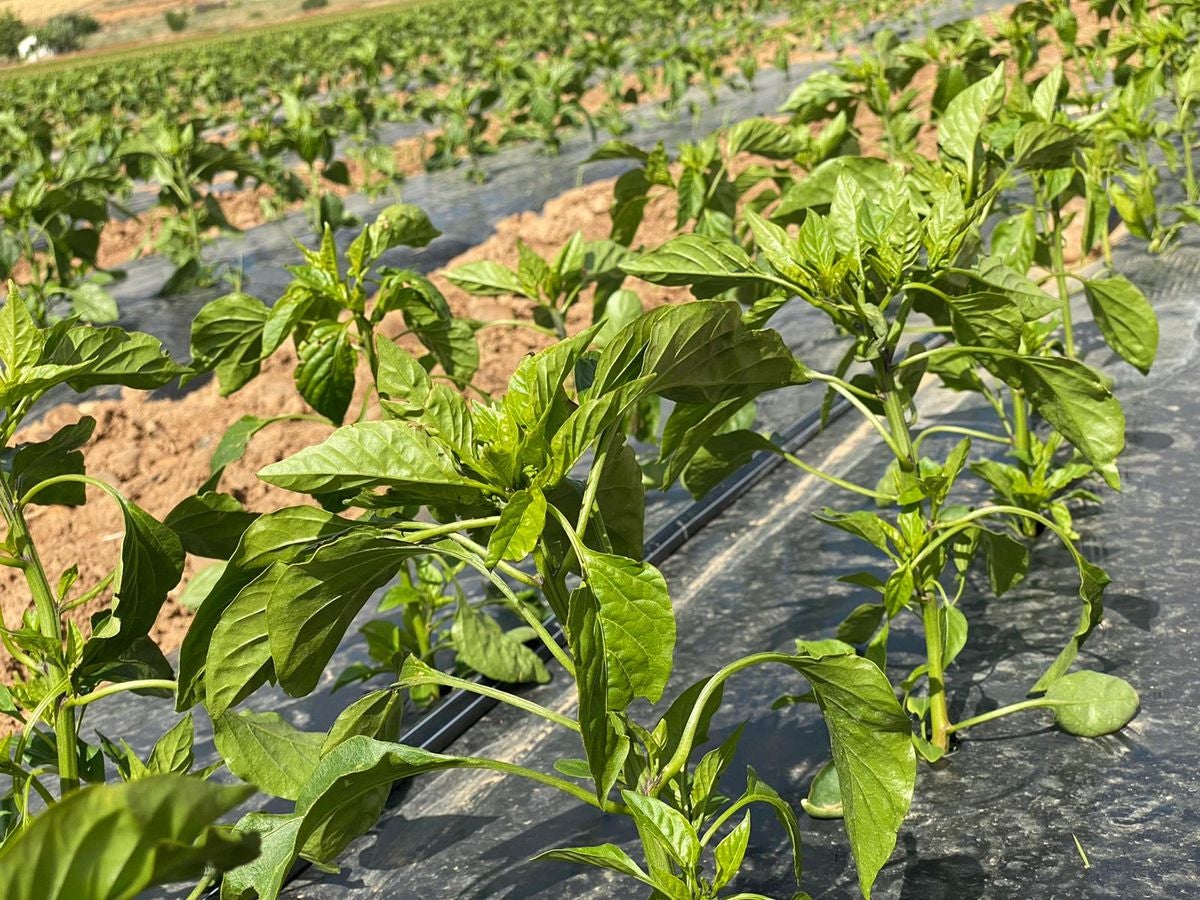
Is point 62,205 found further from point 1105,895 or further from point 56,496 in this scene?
point 1105,895

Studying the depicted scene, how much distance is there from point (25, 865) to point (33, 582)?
0.87 metres

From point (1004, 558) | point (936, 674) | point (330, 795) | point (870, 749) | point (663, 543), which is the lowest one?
point (663, 543)

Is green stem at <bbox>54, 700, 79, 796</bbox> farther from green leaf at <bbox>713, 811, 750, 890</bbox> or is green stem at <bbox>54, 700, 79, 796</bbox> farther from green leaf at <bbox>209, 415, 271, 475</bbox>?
green leaf at <bbox>713, 811, 750, 890</bbox>

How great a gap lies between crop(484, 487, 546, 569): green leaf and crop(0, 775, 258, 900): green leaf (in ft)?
1.39

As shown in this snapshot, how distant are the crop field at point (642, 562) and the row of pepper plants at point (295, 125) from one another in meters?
0.84

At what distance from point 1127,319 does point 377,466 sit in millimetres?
1325

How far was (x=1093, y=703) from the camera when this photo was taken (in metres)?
1.66

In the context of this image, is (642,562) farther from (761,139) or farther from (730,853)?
(761,139)

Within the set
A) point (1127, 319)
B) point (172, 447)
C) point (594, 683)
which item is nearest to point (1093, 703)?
point (1127, 319)

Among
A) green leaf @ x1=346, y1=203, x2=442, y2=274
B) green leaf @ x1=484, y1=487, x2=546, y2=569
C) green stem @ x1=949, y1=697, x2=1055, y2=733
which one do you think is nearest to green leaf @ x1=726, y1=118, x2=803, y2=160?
green leaf @ x1=346, y1=203, x2=442, y2=274

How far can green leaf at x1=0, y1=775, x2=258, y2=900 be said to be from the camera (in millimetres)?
604

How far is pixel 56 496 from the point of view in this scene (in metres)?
1.58

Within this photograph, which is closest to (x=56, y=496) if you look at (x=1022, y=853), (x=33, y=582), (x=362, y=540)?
(x=33, y=582)

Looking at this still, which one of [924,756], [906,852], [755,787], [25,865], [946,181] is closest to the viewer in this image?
[25,865]
